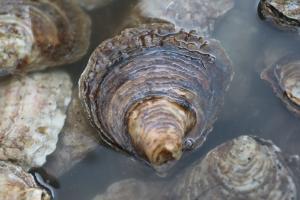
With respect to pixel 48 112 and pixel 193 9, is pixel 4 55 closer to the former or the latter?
pixel 48 112

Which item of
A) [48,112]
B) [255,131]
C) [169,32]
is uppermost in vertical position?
[169,32]

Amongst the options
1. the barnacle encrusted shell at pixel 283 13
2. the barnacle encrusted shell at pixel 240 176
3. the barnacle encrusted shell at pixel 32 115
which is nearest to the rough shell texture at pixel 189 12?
the barnacle encrusted shell at pixel 283 13

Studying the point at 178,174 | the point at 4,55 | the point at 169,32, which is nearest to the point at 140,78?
the point at 169,32

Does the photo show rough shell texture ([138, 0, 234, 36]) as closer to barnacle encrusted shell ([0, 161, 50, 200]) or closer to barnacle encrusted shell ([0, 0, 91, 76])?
barnacle encrusted shell ([0, 0, 91, 76])

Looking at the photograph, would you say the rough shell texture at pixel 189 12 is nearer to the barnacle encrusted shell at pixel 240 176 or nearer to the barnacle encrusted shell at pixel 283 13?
the barnacle encrusted shell at pixel 283 13

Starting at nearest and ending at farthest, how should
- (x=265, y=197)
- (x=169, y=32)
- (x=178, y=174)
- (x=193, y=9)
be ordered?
(x=265, y=197) → (x=178, y=174) → (x=169, y=32) → (x=193, y=9)

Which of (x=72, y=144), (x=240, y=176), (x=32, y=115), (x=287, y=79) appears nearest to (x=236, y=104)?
(x=287, y=79)
